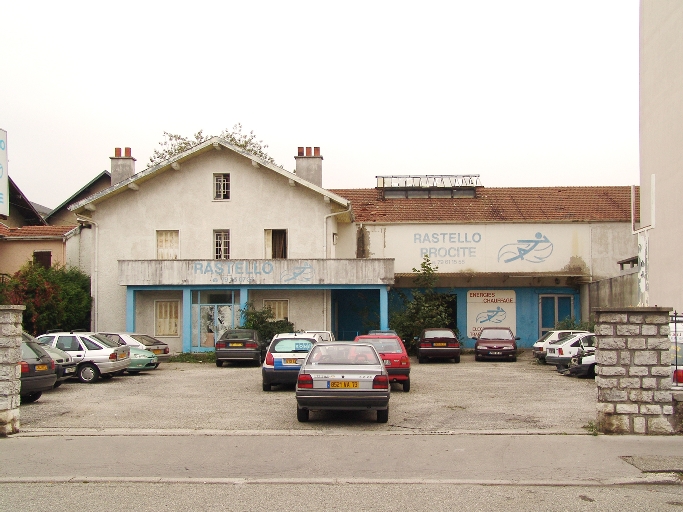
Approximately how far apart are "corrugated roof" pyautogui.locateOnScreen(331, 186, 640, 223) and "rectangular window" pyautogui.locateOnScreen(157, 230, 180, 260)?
361 inches

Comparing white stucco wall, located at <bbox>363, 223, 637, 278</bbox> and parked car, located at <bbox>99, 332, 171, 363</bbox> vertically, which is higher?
white stucco wall, located at <bbox>363, 223, 637, 278</bbox>

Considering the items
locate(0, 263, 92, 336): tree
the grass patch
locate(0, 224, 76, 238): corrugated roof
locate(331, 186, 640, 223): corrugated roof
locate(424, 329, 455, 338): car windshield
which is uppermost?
locate(331, 186, 640, 223): corrugated roof

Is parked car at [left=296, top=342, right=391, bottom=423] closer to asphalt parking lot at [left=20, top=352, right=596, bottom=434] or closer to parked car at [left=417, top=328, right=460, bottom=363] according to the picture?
asphalt parking lot at [left=20, top=352, right=596, bottom=434]

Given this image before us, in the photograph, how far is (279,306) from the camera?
32656mm

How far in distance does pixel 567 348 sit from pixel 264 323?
11959 millimetres

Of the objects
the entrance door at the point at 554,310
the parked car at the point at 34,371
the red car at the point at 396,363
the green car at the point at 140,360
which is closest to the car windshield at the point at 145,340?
the green car at the point at 140,360

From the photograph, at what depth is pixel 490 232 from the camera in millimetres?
36812

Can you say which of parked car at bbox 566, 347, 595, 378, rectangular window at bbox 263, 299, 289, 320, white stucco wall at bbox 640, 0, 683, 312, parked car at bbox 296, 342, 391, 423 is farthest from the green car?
white stucco wall at bbox 640, 0, 683, 312

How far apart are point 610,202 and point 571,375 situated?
1885 cm

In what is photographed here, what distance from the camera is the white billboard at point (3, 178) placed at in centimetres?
1460

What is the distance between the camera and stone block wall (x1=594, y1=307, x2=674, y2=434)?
1142 cm

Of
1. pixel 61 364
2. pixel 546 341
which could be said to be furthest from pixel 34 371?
pixel 546 341

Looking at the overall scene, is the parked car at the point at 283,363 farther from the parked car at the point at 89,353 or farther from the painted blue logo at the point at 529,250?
the painted blue logo at the point at 529,250

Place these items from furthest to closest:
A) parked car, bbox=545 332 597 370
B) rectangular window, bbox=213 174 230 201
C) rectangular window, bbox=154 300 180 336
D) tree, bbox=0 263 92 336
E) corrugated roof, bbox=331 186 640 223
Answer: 1. corrugated roof, bbox=331 186 640 223
2. rectangular window, bbox=213 174 230 201
3. rectangular window, bbox=154 300 180 336
4. tree, bbox=0 263 92 336
5. parked car, bbox=545 332 597 370
